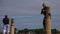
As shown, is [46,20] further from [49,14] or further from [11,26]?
[11,26]

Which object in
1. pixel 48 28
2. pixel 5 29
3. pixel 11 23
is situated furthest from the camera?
pixel 11 23

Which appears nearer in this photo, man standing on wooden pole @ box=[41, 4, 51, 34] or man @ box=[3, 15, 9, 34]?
man standing on wooden pole @ box=[41, 4, 51, 34]

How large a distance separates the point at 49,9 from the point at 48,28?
80 centimetres

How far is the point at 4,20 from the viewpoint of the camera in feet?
47.3

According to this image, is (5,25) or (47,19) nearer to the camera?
(47,19)

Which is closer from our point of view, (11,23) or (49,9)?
(49,9)

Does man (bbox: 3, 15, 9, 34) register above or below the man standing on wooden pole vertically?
below

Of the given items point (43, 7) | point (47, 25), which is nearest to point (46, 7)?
point (43, 7)

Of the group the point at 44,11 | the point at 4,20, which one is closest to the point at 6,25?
the point at 4,20

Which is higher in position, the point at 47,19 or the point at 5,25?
the point at 47,19

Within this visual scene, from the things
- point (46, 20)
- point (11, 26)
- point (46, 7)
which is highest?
point (46, 7)

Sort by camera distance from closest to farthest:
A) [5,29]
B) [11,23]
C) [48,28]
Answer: [48,28] → [5,29] → [11,23]

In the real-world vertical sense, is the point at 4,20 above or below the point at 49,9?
below

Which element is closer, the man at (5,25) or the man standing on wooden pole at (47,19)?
the man standing on wooden pole at (47,19)
